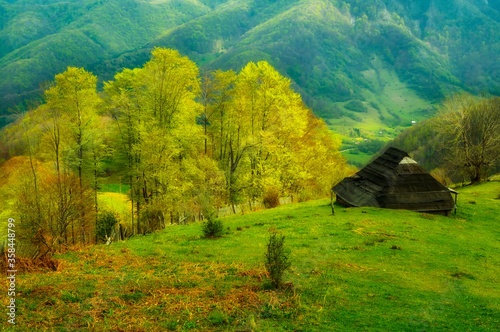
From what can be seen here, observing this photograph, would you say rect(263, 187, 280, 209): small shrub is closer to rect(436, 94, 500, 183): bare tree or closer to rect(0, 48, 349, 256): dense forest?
rect(0, 48, 349, 256): dense forest

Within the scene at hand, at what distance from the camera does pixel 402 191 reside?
131 feet

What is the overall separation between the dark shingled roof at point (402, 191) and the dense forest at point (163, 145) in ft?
26.8

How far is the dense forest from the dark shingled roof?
26.8 ft

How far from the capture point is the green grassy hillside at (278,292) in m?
14.8

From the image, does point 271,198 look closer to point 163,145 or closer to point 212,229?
point 163,145

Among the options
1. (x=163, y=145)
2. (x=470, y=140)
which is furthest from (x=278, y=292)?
(x=470, y=140)

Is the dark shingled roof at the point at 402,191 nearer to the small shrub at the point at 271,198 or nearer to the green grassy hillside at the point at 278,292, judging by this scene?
the green grassy hillside at the point at 278,292

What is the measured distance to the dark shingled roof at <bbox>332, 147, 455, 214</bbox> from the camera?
3959cm

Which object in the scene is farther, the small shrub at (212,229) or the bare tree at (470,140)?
the bare tree at (470,140)

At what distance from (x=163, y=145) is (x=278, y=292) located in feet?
97.0

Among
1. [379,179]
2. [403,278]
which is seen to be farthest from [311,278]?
[379,179]

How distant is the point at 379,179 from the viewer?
41.8 metres

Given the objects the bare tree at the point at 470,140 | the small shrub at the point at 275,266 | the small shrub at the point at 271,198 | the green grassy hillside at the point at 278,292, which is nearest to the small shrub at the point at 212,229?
the green grassy hillside at the point at 278,292

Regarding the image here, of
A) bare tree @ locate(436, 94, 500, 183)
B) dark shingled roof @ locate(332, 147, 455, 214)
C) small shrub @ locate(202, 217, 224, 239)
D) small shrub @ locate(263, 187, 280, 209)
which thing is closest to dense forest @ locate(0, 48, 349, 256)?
small shrub @ locate(263, 187, 280, 209)
